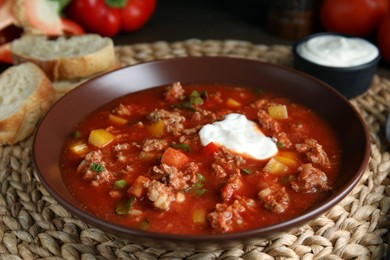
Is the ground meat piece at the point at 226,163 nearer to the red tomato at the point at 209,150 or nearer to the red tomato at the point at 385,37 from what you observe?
the red tomato at the point at 209,150

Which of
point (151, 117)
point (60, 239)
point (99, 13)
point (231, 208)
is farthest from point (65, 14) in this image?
point (231, 208)

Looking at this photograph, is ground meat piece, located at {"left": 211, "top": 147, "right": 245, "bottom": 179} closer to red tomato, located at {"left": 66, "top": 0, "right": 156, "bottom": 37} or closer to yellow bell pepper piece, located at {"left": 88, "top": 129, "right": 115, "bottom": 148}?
yellow bell pepper piece, located at {"left": 88, "top": 129, "right": 115, "bottom": 148}

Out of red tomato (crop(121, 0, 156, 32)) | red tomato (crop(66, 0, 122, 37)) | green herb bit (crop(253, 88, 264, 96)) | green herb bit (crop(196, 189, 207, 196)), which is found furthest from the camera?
red tomato (crop(121, 0, 156, 32))

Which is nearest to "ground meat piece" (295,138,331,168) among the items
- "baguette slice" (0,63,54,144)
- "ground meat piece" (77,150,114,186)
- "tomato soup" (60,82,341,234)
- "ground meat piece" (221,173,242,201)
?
"tomato soup" (60,82,341,234)

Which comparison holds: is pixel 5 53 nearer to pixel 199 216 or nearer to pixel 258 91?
pixel 258 91

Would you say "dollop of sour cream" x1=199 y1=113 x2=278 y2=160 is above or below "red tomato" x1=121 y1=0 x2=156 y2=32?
above

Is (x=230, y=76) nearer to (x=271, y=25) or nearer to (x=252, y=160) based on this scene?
(x=252, y=160)
